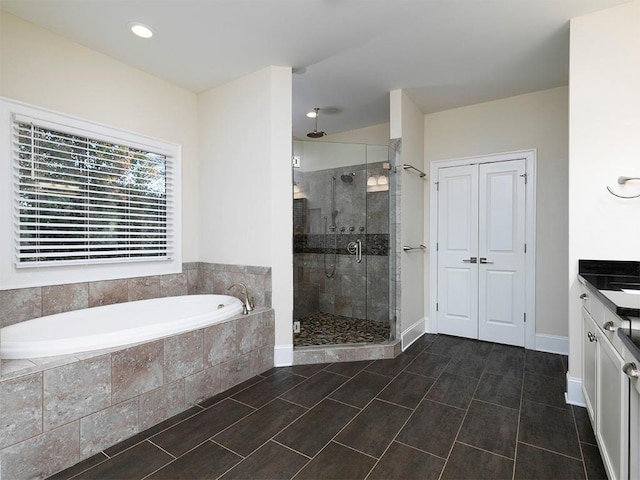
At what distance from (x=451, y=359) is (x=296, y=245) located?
6.19ft

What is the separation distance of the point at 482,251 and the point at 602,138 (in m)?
1.75

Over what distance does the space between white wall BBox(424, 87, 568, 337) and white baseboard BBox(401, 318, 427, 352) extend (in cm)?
119

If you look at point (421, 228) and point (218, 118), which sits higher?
point (218, 118)

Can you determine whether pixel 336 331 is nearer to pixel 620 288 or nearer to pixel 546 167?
pixel 620 288

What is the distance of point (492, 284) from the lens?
3730mm

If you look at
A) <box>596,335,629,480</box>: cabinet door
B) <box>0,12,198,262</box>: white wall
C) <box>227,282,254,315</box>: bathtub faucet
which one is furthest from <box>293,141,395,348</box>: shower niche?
<box>596,335,629,480</box>: cabinet door

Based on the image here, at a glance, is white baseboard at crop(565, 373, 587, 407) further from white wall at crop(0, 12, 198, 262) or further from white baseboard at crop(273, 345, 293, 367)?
white wall at crop(0, 12, 198, 262)

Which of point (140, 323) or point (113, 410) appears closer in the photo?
point (113, 410)

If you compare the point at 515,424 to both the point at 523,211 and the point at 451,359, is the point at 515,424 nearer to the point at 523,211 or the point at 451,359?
the point at 451,359

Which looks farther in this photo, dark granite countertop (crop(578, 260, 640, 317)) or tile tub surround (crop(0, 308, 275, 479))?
tile tub surround (crop(0, 308, 275, 479))

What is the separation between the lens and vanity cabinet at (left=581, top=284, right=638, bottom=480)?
1246 millimetres

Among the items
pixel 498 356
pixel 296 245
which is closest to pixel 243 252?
pixel 296 245

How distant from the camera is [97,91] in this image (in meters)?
2.81

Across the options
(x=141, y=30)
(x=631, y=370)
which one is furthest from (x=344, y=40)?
(x=631, y=370)
